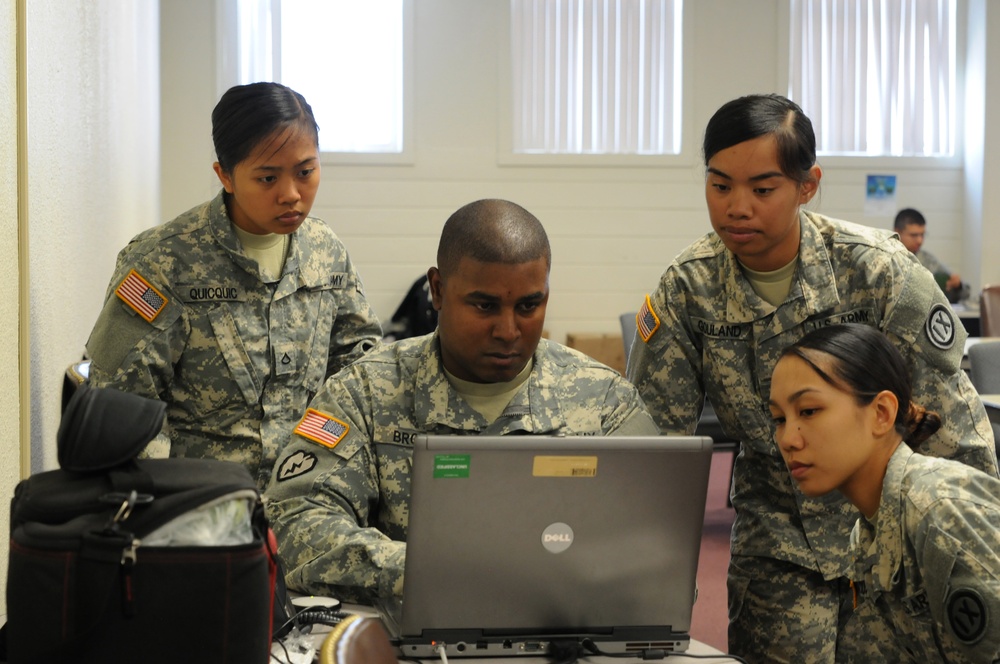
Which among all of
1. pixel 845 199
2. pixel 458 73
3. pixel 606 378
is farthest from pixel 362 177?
pixel 606 378

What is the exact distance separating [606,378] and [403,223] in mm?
5219

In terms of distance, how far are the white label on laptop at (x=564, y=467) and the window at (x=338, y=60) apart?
232 inches

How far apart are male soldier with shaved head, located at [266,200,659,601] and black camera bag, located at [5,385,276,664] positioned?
0.57 meters

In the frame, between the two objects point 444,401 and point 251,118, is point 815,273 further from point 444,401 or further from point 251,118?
point 251,118

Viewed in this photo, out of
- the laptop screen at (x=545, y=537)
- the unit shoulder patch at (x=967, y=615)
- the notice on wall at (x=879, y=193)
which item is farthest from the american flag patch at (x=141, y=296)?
the notice on wall at (x=879, y=193)

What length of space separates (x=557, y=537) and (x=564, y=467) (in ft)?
0.30

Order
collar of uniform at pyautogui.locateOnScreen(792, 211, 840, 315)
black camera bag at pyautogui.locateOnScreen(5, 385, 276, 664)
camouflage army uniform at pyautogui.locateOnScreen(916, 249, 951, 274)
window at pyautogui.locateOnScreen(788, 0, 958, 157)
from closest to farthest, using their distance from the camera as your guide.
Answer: black camera bag at pyautogui.locateOnScreen(5, 385, 276, 664), collar of uniform at pyautogui.locateOnScreen(792, 211, 840, 315), camouflage army uniform at pyautogui.locateOnScreen(916, 249, 951, 274), window at pyautogui.locateOnScreen(788, 0, 958, 157)

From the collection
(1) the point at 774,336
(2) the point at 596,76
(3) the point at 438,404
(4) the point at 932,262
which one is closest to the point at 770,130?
(1) the point at 774,336

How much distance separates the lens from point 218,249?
7.29 ft

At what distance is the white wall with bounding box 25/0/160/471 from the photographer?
228cm

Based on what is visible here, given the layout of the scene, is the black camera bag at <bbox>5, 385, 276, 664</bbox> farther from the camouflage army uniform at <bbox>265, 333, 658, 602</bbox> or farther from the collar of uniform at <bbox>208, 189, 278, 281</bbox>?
the collar of uniform at <bbox>208, 189, 278, 281</bbox>

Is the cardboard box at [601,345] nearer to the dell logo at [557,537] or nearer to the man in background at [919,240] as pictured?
the man in background at [919,240]

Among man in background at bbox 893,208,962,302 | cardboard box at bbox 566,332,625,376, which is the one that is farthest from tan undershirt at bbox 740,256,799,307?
man in background at bbox 893,208,962,302

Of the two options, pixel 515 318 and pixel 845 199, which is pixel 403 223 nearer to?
pixel 845 199
